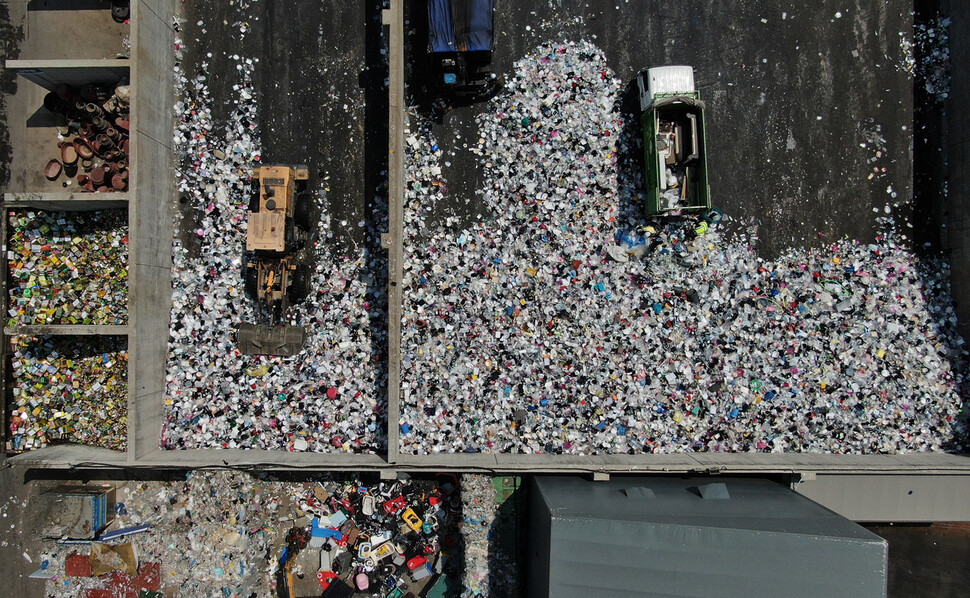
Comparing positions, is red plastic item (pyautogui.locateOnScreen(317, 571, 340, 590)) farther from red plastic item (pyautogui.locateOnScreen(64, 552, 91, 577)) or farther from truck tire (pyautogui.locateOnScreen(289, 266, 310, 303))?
truck tire (pyautogui.locateOnScreen(289, 266, 310, 303))

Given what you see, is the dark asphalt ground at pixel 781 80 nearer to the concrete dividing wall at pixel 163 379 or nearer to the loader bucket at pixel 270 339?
the concrete dividing wall at pixel 163 379

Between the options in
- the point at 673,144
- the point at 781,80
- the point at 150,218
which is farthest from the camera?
the point at 781,80

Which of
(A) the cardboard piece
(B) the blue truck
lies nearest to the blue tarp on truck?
(B) the blue truck

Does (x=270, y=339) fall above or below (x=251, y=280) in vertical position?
below

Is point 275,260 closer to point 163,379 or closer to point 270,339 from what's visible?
point 270,339

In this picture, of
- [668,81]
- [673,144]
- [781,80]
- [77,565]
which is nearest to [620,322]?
[673,144]

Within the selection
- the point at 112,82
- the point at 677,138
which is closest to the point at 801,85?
the point at 677,138
